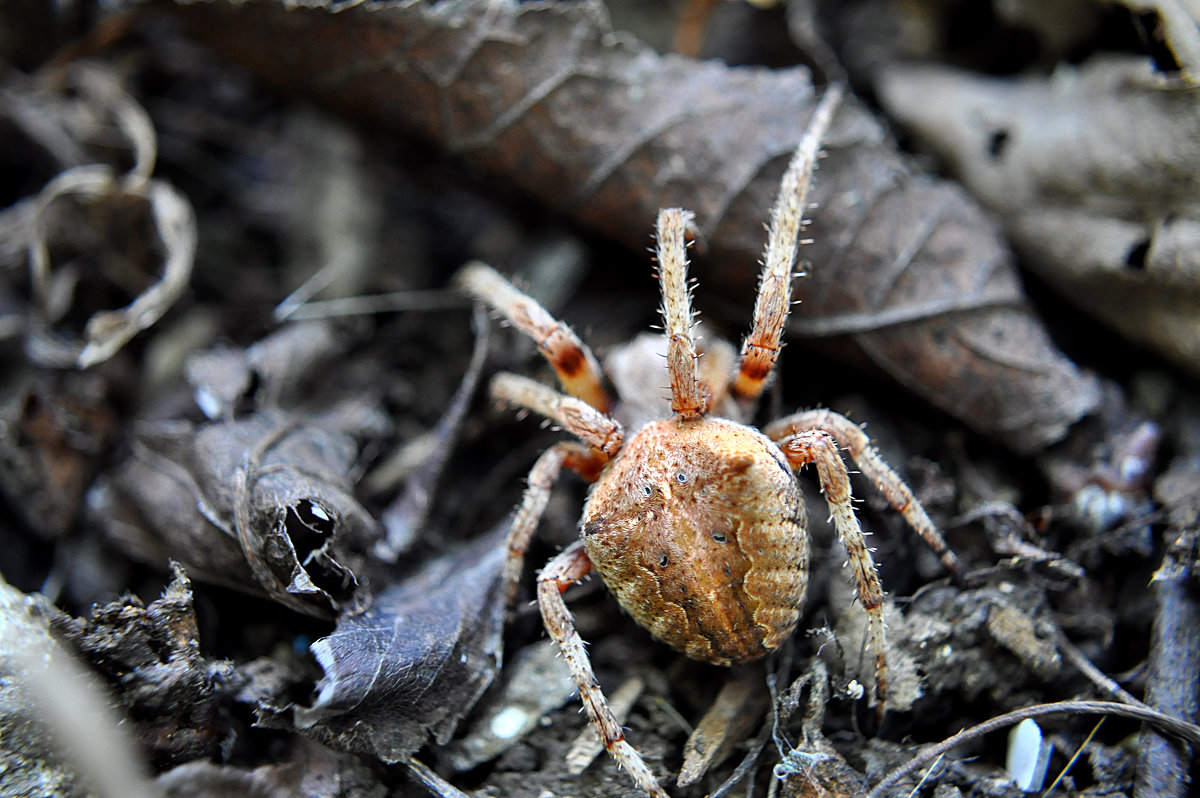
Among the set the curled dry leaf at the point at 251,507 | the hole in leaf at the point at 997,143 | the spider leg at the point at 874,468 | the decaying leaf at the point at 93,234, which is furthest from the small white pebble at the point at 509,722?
the hole in leaf at the point at 997,143

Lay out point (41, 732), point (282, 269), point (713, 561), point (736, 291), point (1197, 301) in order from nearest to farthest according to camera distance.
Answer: point (41, 732), point (713, 561), point (1197, 301), point (736, 291), point (282, 269)

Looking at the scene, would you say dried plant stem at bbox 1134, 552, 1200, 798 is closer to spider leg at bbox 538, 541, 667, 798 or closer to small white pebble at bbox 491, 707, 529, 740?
spider leg at bbox 538, 541, 667, 798

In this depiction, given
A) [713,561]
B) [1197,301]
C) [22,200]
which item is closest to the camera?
[713,561]

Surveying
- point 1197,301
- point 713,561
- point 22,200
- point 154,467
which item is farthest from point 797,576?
point 22,200

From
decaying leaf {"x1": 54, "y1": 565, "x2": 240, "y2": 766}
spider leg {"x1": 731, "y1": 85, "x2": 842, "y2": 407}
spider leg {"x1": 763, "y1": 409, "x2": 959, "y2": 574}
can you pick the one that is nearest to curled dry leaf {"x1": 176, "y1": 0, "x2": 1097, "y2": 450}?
spider leg {"x1": 731, "y1": 85, "x2": 842, "y2": 407}

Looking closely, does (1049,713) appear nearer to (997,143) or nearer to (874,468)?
(874,468)

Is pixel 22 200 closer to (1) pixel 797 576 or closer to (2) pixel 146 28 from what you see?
(2) pixel 146 28

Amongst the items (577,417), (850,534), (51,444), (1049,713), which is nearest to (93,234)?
(51,444)
